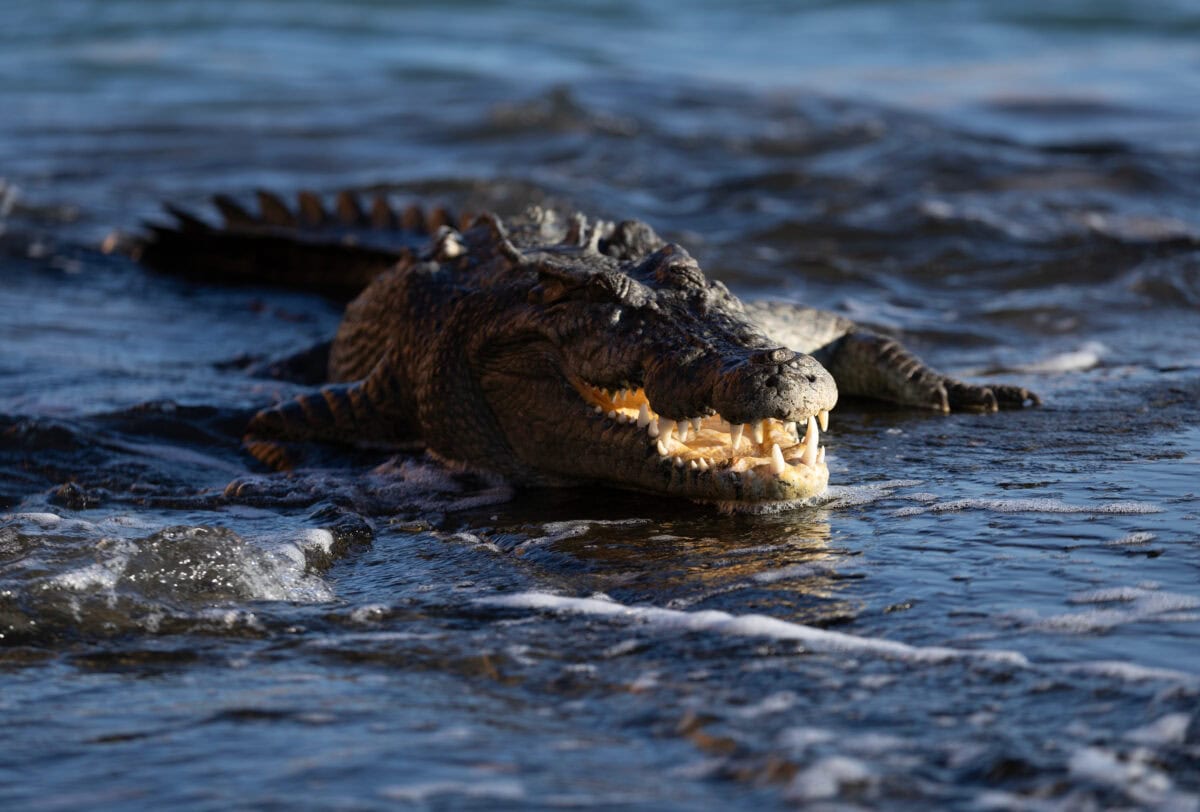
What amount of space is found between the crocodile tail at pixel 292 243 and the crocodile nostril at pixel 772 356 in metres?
3.92

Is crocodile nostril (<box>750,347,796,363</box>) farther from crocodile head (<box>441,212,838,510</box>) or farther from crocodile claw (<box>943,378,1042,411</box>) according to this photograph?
crocodile claw (<box>943,378,1042,411</box>)

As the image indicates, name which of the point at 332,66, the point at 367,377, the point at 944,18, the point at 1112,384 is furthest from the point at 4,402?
the point at 944,18

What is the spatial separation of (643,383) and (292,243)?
15.3 ft

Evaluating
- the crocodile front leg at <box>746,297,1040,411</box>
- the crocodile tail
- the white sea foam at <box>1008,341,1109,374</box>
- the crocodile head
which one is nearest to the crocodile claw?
the crocodile front leg at <box>746,297,1040,411</box>

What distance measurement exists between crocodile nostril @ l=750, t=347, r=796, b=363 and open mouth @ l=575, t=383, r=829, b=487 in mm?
168

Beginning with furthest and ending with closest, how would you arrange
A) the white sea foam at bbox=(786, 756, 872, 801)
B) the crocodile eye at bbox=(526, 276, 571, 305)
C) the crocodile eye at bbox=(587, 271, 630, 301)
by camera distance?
the crocodile eye at bbox=(526, 276, 571, 305) → the crocodile eye at bbox=(587, 271, 630, 301) → the white sea foam at bbox=(786, 756, 872, 801)

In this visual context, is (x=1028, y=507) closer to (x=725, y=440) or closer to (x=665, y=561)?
(x=725, y=440)

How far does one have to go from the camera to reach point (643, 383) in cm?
409

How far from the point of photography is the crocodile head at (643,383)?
3.83 m

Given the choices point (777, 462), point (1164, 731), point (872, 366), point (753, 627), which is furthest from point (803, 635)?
point (872, 366)

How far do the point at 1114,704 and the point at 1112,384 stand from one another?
2968 millimetres

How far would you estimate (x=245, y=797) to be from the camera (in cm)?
249

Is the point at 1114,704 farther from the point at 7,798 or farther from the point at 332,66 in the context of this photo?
the point at 332,66

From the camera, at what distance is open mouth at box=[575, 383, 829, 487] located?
3932 millimetres
